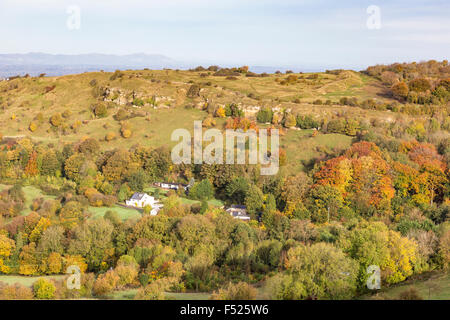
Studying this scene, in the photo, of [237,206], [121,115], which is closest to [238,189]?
[237,206]

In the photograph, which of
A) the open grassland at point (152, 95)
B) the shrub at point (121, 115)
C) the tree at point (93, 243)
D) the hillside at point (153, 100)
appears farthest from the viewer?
the shrub at point (121, 115)

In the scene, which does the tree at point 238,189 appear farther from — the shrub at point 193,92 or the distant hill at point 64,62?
the distant hill at point 64,62

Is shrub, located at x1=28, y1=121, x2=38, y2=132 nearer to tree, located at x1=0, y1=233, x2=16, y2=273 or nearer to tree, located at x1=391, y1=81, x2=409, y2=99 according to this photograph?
tree, located at x1=0, y1=233, x2=16, y2=273

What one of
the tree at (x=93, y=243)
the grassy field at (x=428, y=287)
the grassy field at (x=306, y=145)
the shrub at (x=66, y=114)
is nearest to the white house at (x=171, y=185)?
the grassy field at (x=306, y=145)

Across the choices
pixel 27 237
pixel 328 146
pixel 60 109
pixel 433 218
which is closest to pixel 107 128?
pixel 60 109

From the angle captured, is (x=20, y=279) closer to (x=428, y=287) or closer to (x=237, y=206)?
(x=237, y=206)

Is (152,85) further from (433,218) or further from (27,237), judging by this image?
(433,218)
